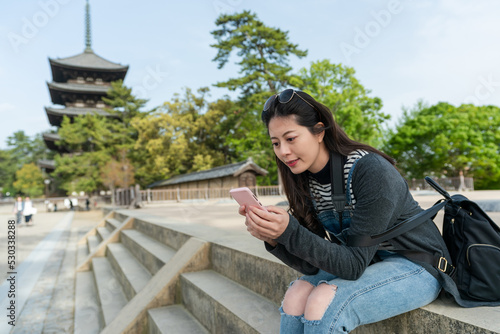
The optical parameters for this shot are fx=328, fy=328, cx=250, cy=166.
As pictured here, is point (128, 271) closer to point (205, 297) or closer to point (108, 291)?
point (108, 291)

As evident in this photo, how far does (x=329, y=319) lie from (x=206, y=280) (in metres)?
1.89

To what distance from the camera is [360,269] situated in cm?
121

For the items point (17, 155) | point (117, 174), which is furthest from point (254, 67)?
point (17, 155)

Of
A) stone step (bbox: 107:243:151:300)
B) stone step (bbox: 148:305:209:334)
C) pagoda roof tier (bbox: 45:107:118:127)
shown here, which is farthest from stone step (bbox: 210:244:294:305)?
pagoda roof tier (bbox: 45:107:118:127)

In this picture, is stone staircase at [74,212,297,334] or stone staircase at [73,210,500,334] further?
stone staircase at [74,212,297,334]

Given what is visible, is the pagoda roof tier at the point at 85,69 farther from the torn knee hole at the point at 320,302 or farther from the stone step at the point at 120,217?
the torn knee hole at the point at 320,302

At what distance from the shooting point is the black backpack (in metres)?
1.19

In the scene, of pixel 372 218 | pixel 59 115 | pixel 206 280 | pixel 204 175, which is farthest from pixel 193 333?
pixel 59 115

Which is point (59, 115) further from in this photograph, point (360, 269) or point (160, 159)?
point (360, 269)

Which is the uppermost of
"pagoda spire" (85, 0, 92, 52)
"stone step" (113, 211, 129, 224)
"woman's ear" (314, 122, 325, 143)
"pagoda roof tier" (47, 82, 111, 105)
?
"pagoda spire" (85, 0, 92, 52)

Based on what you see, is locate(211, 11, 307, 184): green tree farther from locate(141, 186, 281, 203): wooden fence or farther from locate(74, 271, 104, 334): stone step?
locate(74, 271, 104, 334): stone step

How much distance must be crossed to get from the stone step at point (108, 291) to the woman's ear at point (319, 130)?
10.8 feet

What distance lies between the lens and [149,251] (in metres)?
4.44

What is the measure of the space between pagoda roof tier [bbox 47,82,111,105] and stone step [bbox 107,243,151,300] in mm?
31987
